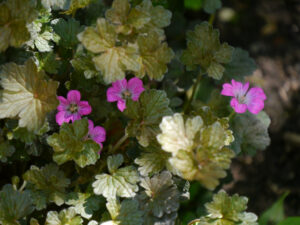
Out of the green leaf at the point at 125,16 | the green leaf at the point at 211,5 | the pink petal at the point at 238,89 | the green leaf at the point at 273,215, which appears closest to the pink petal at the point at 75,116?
the green leaf at the point at 125,16

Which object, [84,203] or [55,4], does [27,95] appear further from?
[84,203]

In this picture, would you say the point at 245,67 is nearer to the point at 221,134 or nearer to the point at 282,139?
the point at 221,134

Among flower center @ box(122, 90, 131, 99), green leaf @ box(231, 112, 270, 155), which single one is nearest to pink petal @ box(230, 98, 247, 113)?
green leaf @ box(231, 112, 270, 155)

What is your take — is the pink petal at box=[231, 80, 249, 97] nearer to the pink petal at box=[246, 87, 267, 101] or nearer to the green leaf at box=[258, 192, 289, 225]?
the pink petal at box=[246, 87, 267, 101]

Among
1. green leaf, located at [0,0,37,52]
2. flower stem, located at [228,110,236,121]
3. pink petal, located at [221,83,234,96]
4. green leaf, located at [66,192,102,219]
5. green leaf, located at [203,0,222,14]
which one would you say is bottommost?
green leaf, located at [66,192,102,219]

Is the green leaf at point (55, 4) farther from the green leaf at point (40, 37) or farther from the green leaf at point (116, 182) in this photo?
the green leaf at point (116, 182)

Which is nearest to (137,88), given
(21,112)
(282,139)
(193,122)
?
(193,122)

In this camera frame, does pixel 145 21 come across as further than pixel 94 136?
No
